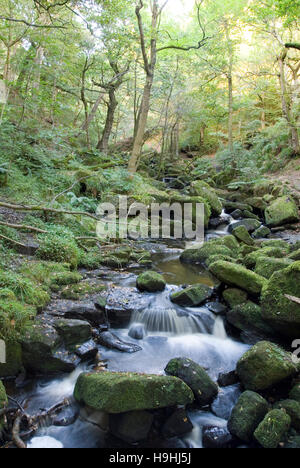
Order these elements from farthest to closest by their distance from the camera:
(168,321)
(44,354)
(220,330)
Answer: (168,321)
(220,330)
(44,354)

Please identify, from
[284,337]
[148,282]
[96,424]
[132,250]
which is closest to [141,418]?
[96,424]

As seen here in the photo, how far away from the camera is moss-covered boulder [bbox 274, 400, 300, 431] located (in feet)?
9.95

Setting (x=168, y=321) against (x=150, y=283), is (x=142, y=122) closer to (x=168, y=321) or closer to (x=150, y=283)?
(x=150, y=283)

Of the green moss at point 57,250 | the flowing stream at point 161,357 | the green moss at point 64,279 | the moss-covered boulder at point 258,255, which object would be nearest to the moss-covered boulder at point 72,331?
the flowing stream at point 161,357

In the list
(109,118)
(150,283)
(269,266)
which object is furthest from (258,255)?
(109,118)

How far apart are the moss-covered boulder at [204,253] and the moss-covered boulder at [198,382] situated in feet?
15.3

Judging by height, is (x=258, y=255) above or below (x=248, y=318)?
above

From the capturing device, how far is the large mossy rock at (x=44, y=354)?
147 inches

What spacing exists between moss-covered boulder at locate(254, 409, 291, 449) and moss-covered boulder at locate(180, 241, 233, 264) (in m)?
5.27

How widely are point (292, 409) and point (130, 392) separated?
1719mm

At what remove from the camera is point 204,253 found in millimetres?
8398

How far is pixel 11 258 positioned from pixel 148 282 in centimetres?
272

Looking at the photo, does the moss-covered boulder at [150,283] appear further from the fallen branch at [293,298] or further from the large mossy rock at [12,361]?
the large mossy rock at [12,361]

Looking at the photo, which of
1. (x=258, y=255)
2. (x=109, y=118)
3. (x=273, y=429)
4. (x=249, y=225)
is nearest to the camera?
(x=273, y=429)
